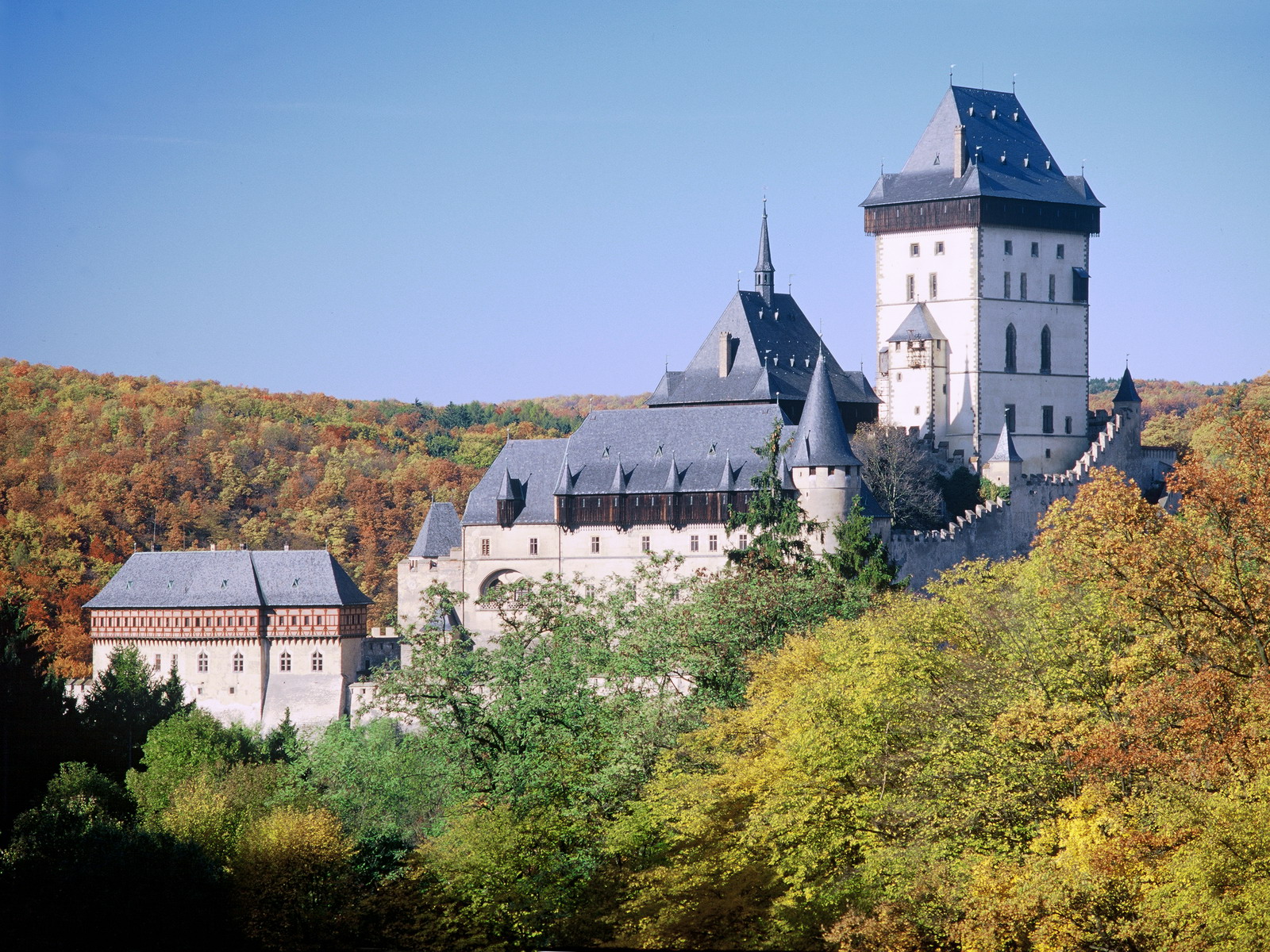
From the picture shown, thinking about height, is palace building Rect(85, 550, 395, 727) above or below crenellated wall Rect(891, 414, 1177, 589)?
below

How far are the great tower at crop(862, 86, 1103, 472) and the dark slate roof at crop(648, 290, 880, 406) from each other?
3302 mm

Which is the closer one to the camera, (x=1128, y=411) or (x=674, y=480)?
(x=674, y=480)

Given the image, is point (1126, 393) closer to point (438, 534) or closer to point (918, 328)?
point (918, 328)

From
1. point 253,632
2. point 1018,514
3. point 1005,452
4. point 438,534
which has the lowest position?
point 253,632

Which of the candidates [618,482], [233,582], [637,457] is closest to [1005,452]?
[637,457]

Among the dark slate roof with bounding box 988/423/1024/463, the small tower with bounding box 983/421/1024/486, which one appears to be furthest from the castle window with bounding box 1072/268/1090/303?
the small tower with bounding box 983/421/1024/486

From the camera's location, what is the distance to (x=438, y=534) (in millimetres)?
57500

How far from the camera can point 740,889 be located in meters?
27.9

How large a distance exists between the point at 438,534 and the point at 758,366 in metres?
10.5

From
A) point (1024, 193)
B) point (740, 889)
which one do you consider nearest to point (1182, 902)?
point (740, 889)

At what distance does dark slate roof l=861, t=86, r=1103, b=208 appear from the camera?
63.8 m

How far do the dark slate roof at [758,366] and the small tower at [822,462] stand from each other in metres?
5.70

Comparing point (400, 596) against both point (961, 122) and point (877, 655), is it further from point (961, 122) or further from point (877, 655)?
point (877, 655)

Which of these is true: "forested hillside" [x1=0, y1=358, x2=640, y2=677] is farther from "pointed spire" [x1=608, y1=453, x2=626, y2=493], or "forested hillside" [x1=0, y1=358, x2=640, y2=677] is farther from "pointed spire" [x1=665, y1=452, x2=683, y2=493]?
"pointed spire" [x1=665, y1=452, x2=683, y2=493]
